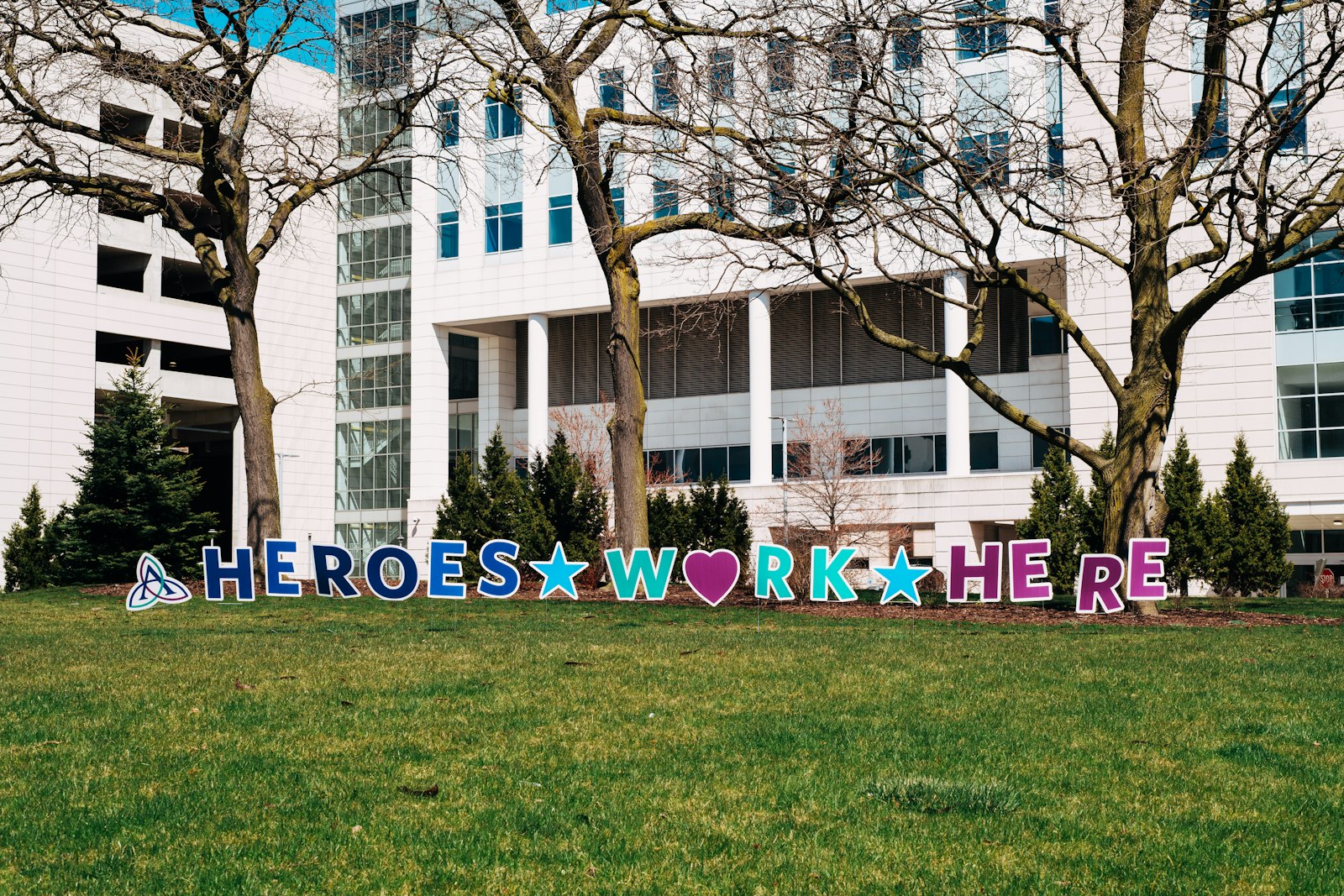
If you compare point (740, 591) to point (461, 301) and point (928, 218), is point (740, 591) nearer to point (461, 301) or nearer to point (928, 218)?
point (928, 218)

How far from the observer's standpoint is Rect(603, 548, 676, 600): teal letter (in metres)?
19.1

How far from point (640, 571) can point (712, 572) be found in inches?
77.0

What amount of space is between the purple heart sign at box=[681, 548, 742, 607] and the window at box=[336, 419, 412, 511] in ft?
160

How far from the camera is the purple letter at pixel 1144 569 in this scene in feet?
63.4

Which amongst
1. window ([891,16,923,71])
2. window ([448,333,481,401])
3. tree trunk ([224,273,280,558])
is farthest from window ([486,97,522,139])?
window ([891,16,923,71])

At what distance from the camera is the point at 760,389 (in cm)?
5784

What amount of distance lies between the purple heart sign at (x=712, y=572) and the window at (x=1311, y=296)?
112 ft

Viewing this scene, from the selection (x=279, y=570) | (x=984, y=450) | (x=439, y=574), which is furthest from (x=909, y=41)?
(x=984, y=450)

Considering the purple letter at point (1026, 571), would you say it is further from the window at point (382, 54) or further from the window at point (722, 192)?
the window at point (382, 54)

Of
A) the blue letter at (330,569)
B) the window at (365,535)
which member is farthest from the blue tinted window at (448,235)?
the blue letter at (330,569)

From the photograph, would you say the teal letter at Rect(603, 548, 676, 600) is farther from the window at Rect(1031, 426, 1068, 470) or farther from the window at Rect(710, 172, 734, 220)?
the window at Rect(1031, 426, 1068, 470)

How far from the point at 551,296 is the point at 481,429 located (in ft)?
30.9

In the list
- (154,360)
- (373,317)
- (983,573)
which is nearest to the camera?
(983,573)

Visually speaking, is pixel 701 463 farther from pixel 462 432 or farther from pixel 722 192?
pixel 722 192
